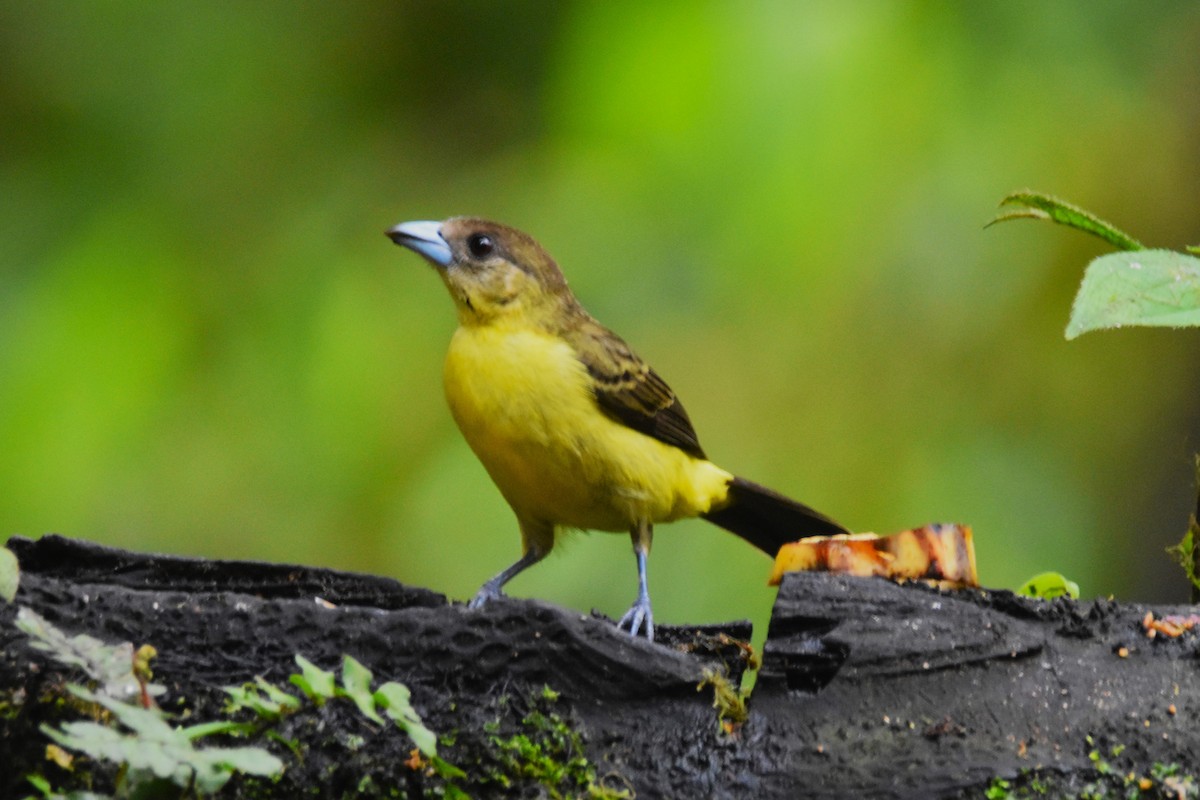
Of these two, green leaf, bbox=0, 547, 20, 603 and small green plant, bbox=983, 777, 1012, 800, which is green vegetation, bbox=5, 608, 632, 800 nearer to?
green leaf, bbox=0, 547, 20, 603

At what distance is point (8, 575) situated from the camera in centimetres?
217

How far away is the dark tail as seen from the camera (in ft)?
15.6

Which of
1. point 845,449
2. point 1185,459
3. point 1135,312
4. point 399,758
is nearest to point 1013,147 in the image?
point 845,449

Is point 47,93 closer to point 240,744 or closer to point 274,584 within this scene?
point 274,584

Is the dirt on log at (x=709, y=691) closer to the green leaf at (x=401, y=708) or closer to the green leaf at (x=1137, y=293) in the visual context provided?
the green leaf at (x=401, y=708)

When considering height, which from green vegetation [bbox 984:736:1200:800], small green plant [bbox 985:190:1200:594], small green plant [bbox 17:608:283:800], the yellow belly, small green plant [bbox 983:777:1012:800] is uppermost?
the yellow belly

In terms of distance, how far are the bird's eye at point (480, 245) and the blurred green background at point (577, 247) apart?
0.53m

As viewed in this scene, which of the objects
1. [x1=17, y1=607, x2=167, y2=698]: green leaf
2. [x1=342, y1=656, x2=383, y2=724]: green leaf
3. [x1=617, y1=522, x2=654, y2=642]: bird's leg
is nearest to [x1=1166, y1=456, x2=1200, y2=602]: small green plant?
[x1=617, y1=522, x2=654, y2=642]: bird's leg

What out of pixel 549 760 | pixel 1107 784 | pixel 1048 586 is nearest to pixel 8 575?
pixel 549 760

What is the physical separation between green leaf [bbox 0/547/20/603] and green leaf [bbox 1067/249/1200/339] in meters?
1.70

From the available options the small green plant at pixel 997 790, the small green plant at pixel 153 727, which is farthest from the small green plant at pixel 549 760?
the small green plant at pixel 997 790

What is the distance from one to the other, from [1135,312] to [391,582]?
1588mm

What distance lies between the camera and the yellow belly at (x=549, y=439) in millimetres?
4160

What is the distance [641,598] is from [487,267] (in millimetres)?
1234
